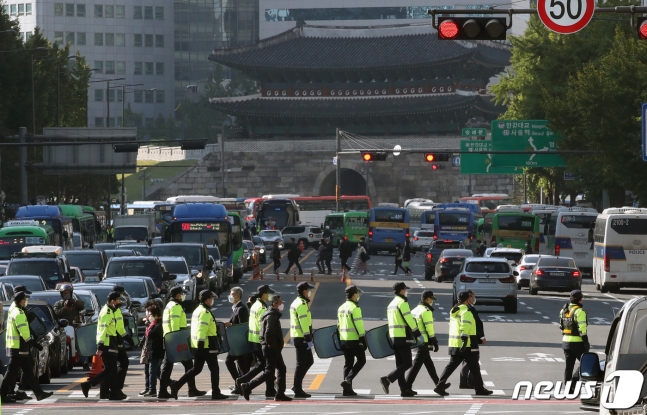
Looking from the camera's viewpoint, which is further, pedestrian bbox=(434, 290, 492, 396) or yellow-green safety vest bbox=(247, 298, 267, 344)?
yellow-green safety vest bbox=(247, 298, 267, 344)

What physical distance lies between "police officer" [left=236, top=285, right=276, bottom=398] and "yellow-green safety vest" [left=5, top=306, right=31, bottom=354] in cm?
297

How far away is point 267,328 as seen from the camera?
18516 millimetres

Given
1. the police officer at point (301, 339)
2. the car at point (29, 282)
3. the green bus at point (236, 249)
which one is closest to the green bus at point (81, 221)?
Answer: the green bus at point (236, 249)

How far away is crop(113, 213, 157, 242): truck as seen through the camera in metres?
62.2

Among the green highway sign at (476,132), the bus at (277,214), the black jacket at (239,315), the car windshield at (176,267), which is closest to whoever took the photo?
the black jacket at (239,315)

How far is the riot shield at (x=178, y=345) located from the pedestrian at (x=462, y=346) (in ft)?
11.3

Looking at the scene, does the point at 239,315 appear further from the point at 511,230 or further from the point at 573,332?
the point at 511,230

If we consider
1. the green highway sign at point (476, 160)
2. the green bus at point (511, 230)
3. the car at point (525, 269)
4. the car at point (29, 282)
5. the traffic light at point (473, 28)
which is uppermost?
the traffic light at point (473, 28)

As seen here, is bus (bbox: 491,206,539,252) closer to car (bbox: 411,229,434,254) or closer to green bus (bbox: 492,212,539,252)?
green bus (bbox: 492,212,539,252)

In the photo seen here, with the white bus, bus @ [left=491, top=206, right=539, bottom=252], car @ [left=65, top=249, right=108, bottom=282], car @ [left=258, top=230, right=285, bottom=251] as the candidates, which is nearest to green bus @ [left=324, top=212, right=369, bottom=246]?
car @ [left=258, top=230, right=285, bottom=251]

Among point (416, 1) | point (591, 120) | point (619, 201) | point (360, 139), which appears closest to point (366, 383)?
point (591, 120)

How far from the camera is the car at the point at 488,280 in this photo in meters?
35.2

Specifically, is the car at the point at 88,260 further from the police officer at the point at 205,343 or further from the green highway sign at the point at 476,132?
the green highway sign at the point at 476,132

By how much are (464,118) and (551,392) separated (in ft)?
332
